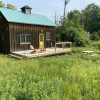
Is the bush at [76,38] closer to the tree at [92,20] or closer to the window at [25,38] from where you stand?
the window at [25,38]

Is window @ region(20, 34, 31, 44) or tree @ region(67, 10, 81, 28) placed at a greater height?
tree @ region(67, 10, 81, 28)

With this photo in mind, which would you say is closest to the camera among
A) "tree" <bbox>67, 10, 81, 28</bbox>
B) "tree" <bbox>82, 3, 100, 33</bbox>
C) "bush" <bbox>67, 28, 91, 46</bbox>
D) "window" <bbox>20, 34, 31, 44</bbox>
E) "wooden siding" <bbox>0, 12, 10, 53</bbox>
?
"wooden siding" <bbox>0, 12, 10, 53</bbox>

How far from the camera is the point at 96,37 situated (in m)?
32.0

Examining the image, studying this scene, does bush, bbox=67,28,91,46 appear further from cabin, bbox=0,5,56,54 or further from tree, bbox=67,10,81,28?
cabin, bbox=0,5,56,54

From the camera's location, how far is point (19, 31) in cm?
1284

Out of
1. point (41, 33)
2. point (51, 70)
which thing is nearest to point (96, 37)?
point (41, 33)

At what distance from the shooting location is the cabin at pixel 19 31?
12.2 meters

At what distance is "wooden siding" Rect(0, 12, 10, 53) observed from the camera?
12467 millimetres

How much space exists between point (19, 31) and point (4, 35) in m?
1.90

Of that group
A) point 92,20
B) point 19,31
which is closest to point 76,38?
point 19,31

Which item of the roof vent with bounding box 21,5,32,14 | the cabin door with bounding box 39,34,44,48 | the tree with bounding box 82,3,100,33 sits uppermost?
the tree with bounding box 82,3,100,33

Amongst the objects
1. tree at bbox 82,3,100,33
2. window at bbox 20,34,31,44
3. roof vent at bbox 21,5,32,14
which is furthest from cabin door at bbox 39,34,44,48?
tree at bbox 82,3,100,33

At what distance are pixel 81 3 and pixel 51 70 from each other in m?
33.0

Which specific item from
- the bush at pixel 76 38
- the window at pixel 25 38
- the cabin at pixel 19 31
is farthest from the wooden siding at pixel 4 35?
the bush at pixel 76 38
